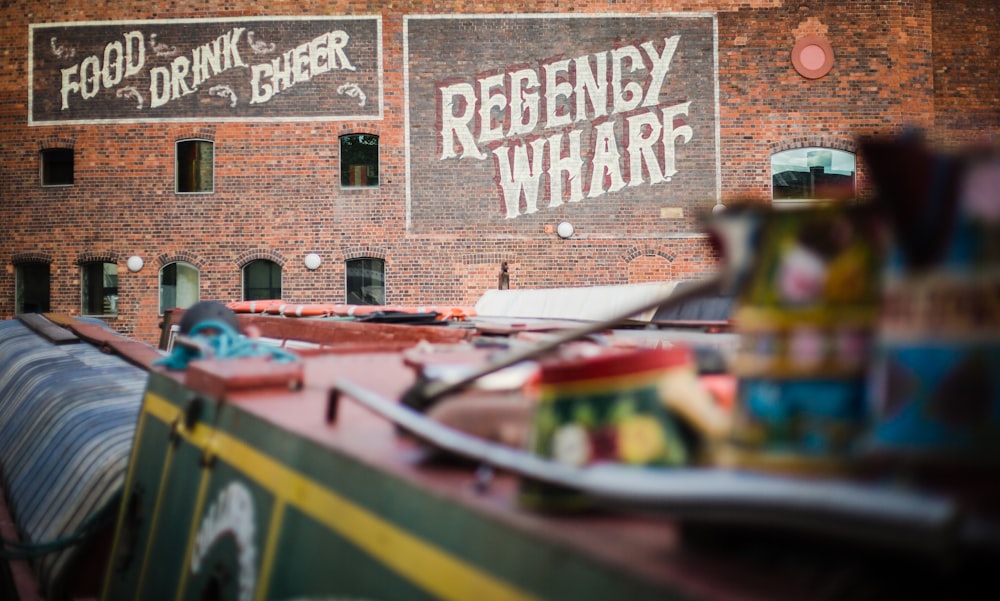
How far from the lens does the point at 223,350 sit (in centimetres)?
209

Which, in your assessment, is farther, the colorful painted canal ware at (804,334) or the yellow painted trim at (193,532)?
the yellow painted trim at (193,532)

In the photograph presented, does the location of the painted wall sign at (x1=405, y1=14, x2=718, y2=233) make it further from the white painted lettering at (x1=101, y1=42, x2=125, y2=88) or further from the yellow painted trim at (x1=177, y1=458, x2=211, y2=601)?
the yellow painted trim at (x1=177, y1=458, x2=211, y2=601)

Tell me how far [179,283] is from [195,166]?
2.06m

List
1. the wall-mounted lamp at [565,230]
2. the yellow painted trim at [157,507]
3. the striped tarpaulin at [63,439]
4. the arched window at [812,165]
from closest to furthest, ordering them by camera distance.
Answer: the yellow painted trim at [157,507] → the striped tarpaulin at [63,439] → the wall-mounted lamp at [565,230] → the arched window at [812,165]

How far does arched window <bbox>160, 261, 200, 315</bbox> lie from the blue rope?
12085 mm

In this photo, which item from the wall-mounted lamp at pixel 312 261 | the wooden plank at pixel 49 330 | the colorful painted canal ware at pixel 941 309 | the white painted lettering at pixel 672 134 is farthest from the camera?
the white painted lettering at pixel 672 134

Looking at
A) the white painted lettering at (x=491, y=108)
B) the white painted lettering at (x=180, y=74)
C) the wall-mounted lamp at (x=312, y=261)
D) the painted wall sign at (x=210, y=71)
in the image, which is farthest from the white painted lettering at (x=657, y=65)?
the white painted lettering at (x=180, y=74)

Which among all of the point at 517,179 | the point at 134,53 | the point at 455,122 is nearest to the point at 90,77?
the point at 134,53

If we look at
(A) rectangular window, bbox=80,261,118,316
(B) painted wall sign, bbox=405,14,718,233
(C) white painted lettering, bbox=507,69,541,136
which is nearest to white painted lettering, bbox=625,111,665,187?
→ (B) painted wall sign, bbox=405,14,718,233

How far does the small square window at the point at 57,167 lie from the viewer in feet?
45.1

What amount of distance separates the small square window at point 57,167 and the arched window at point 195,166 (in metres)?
1.99

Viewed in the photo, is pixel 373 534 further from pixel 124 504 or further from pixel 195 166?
pixel 195 166

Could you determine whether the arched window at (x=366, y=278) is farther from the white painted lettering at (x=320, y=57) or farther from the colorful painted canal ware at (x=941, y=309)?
the colorful painted canal ware at (x=941, y=309)

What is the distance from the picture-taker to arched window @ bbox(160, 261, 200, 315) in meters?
13.5
